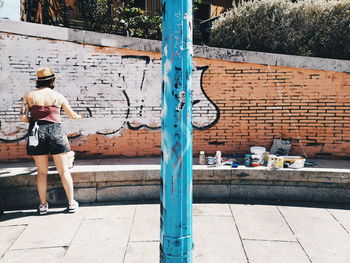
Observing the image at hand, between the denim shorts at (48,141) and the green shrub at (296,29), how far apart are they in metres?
4.49

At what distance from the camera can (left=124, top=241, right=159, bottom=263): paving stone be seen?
3541 mm

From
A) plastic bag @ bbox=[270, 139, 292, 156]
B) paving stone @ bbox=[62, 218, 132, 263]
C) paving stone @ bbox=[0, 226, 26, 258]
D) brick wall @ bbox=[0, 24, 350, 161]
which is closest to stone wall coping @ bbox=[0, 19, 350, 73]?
brick wall @ bbox=[0, 24, 350, 161]

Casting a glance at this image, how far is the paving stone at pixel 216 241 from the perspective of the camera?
3.58m

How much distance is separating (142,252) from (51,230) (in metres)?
1.40

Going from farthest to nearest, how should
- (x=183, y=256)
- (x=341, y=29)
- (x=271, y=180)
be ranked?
(x=341, y=29) → (x=271, y=180) → (x=183, y=256)

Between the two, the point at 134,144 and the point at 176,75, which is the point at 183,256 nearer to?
the point at 176,75

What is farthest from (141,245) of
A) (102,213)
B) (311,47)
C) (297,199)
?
(311,47)

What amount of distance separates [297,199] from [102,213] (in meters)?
3.26

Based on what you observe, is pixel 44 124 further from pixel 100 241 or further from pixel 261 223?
pixel 261 223

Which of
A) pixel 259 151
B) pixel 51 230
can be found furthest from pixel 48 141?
pixel 259 151

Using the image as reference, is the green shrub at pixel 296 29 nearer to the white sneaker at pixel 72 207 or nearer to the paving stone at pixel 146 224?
the paving stone at pixel 146 224

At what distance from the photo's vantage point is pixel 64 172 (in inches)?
179

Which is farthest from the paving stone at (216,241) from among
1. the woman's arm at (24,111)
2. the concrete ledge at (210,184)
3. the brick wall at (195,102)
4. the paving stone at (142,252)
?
the woman's arm at (24,111)

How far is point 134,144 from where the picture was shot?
6102mm
